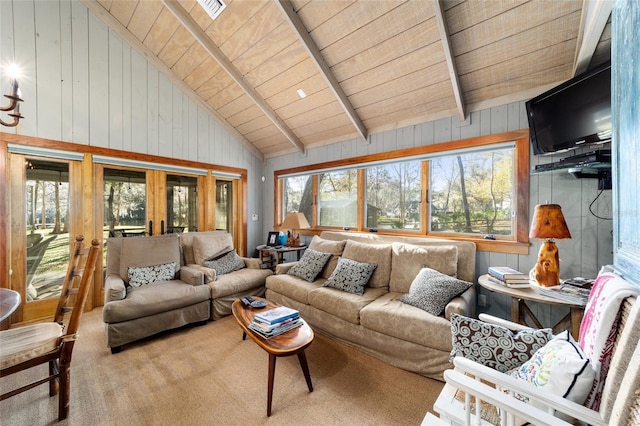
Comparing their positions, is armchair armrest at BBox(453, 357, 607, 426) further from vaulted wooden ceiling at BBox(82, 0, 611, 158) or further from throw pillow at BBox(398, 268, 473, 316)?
vaulted wooden ceiling at BBox(82, 0, 611, 158)

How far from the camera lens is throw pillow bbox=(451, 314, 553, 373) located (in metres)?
1.26

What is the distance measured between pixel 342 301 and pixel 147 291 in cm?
198

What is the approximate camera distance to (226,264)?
3.49m

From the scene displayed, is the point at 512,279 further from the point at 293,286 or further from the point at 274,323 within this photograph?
the point at 293,286

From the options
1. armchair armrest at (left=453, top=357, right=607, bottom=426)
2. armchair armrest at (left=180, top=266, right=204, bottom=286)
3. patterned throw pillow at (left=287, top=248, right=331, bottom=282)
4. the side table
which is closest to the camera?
armchair armrest at (left=453, top=357, right=607, bottom=426)

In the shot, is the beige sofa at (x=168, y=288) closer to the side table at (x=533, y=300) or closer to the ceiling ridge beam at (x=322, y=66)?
the ceiling ridge beam at (x=322, y=66)

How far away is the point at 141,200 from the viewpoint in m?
3.74

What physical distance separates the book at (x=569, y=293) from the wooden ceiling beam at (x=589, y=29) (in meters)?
1.69

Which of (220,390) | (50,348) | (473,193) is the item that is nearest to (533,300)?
Answer: (473,193)

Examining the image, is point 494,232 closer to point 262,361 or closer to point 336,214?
point 336,214

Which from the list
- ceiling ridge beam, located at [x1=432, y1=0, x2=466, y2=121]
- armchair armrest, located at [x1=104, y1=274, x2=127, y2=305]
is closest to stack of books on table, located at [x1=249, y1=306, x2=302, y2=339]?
armchair armrest, located at [x1=104, y1=274, x2=127, y2=305]

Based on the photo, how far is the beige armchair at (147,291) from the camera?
2.36 m

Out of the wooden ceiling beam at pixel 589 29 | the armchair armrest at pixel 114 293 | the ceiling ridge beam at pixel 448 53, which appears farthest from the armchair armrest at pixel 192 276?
the wooden ceiling beam at pixel 589 29

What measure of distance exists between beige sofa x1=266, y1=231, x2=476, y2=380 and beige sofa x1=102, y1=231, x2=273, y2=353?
1.64 feet
